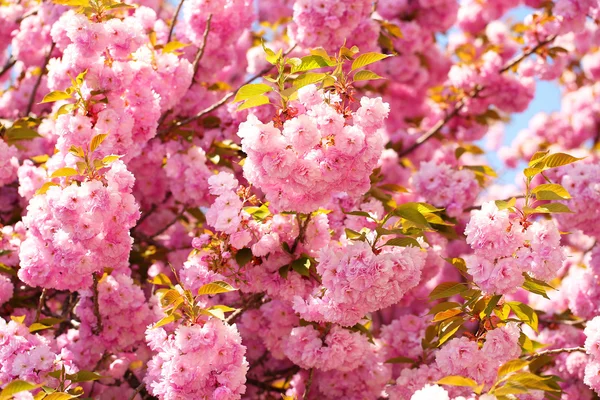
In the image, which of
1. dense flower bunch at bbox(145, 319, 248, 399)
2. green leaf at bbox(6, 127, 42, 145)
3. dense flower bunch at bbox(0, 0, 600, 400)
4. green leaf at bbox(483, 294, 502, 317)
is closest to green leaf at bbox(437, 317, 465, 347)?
dense flower bunch at bbox(0, 0, 600, 400)

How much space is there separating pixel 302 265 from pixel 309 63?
0.88 meters

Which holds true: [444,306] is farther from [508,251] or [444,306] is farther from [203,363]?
[203,363]

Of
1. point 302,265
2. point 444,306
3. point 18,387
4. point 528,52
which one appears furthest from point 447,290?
point 528,52

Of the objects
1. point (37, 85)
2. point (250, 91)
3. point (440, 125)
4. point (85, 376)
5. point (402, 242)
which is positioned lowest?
point (440, 125)

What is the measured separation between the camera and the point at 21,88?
5.23 m

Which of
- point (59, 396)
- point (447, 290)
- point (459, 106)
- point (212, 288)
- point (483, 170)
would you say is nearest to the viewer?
point (59, 396)

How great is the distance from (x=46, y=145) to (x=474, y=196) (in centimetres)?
257

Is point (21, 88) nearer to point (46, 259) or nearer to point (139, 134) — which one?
point (139, 134)

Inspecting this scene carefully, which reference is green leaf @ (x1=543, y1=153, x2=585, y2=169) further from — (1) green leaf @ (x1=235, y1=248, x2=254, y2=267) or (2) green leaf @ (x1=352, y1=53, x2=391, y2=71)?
(1) green leaf @ (x1=235, y1=248, x2=254, y2=267)

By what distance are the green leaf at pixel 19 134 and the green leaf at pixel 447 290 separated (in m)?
2.13

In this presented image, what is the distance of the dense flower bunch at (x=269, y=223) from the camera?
2.82 meters

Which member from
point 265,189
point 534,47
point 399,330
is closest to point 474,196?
point 399,330

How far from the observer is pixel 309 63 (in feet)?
9.29

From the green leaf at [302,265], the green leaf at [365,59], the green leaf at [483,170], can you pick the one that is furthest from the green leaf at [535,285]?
the green leaf at [483,170]
